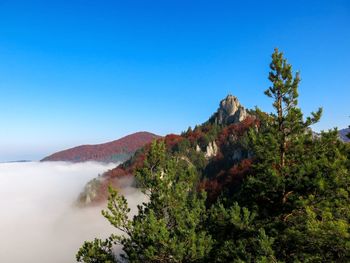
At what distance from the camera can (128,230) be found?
2095 cm

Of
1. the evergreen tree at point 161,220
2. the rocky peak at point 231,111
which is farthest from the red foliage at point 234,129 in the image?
the evergreen tree at point 161,220

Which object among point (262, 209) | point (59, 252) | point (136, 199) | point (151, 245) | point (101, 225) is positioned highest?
point (262, 209)

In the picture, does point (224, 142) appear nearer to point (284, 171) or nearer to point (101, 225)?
point (101, 225)

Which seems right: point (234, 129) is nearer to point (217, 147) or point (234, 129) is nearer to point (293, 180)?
point (217, 147)

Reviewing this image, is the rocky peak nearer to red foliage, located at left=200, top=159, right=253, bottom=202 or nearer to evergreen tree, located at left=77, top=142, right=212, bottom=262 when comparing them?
red foliage, located at left=200, top=159, right=253, bottom=202

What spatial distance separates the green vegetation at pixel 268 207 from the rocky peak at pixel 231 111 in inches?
6692

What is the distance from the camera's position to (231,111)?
19562 centimetres

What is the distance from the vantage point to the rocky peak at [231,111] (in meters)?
190

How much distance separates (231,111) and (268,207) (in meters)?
179

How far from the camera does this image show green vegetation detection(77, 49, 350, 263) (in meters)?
16.4

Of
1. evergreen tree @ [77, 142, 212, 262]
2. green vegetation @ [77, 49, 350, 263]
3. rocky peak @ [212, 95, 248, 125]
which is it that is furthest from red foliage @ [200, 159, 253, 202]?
green vegetation @ [77, 49, 350, 263]

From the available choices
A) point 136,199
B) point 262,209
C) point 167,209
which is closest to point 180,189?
point 167,209

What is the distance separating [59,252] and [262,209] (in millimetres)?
178377

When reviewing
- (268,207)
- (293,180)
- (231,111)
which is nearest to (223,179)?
(231,111)
